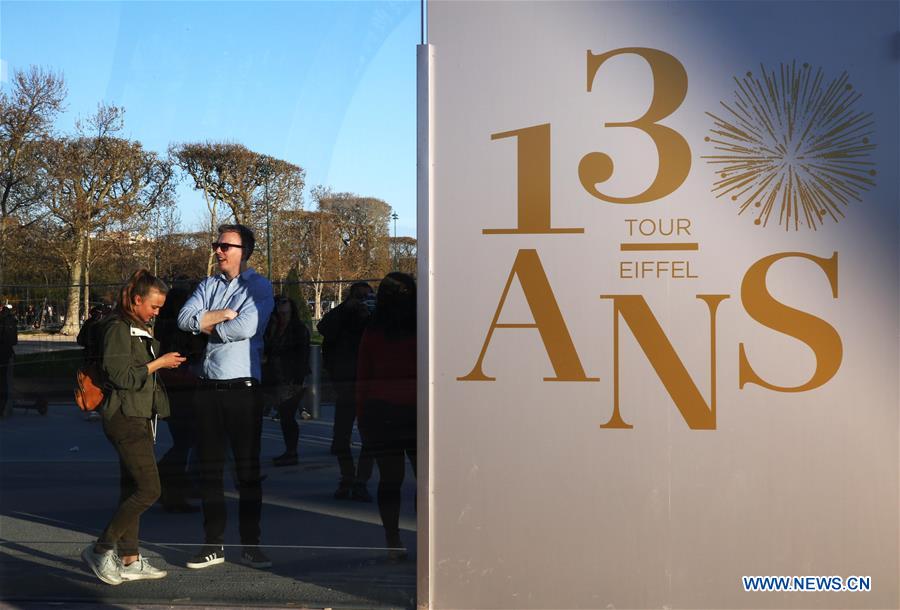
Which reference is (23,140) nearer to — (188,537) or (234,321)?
(234,321)

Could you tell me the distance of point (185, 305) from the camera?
4.55 metres

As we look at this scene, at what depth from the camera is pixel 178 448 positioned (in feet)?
15.5

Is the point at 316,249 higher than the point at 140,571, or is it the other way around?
the point at 316,249

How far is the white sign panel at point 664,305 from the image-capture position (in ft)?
12.4

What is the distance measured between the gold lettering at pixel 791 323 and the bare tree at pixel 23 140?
3522 millimetres

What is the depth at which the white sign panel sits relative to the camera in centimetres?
377

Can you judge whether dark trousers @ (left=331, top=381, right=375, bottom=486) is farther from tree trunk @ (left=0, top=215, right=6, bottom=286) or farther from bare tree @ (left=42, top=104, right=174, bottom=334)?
tree trunk @ (left=0, top=215, right=6, bottom=286)

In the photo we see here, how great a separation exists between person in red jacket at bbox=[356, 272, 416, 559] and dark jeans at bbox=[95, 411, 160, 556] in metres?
1.07

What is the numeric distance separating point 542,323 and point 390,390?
2.90 feet

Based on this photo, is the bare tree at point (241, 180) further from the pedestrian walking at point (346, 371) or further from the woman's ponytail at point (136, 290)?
the pedestrian walking at point (346, 371)

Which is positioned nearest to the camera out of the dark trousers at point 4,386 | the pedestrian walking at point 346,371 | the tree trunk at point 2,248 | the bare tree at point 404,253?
the bare tree at point 404,253

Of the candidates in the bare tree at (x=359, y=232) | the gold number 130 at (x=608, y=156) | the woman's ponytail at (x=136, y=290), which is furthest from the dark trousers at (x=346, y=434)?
the gold number 130 at (x=608, y=156)

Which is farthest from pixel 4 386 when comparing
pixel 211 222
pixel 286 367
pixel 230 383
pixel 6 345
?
pixel 286 367

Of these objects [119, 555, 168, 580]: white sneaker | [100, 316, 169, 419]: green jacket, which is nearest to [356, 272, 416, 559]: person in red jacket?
[100, 316, 169, 419]: green jacket
